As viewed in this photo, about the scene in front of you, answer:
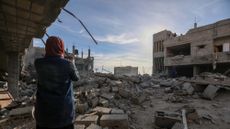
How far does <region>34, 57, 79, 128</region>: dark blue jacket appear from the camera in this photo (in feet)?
7.98

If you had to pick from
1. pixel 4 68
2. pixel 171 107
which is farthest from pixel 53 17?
pixel 4 68

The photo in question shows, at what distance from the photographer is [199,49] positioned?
21.0 meters

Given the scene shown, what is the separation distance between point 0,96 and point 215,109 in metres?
7.96

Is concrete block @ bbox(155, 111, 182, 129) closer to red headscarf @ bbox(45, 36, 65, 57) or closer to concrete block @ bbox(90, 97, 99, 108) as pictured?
concrete block @ bbox(90, 97, 99, 108)

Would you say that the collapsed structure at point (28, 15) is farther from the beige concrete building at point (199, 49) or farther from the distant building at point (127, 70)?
the distant building at point (127, 70)

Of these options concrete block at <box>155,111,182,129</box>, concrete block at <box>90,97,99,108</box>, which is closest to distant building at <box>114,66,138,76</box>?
concrete block at <box>90,97,99,108</box>

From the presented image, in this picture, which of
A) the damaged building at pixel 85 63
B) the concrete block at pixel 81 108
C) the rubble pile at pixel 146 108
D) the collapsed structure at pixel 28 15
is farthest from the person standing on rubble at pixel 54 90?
the damaged building at pixel 85 63

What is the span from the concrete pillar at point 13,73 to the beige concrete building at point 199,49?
16.6m

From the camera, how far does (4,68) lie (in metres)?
11.0

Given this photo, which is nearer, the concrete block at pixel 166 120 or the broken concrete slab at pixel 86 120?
the broken concrete slab at pixel 86 120

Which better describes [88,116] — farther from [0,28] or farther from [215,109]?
[215,109]

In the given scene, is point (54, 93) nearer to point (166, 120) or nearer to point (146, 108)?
point (166, 120)

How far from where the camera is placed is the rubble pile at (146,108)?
5145 mm

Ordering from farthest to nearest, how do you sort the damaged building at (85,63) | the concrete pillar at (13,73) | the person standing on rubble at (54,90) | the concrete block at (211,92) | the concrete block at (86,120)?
the damaged building at (85,63), the concrete pillar at (13,73), the concrete block at (211,92), the concrete block at (86,120), the person standing on rubble at (54,90)
